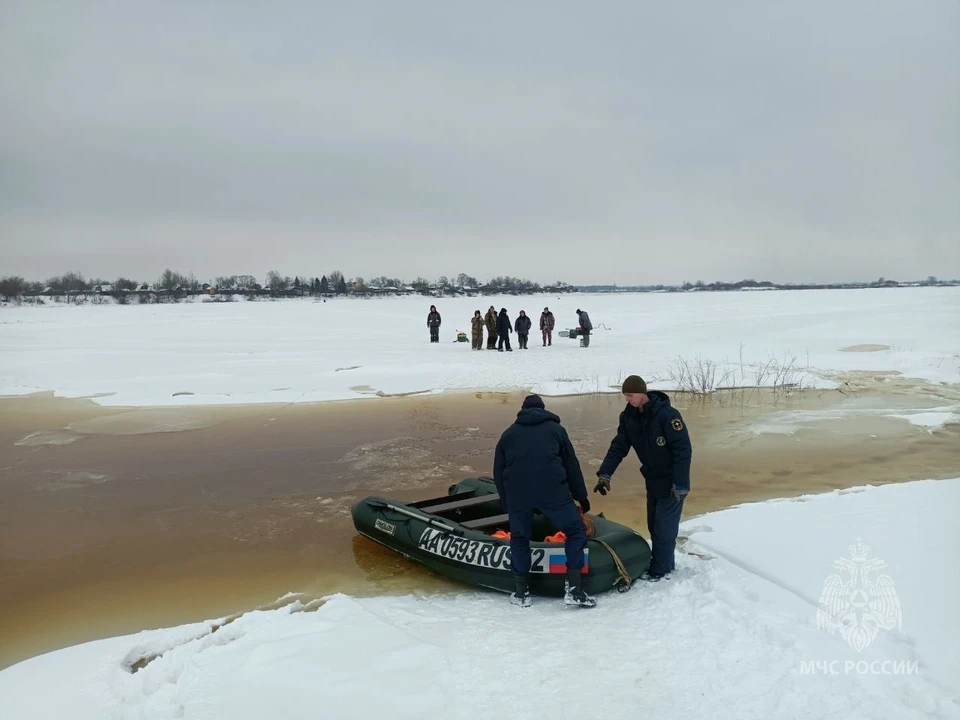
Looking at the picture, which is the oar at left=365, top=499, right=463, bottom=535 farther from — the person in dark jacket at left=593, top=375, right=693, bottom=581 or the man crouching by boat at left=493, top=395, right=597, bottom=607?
the person in dark jacket at left=593, top=375, right=693, bottom=581

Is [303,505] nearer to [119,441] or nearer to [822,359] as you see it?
[119,441]

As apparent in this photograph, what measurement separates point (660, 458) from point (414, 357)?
51.3ft

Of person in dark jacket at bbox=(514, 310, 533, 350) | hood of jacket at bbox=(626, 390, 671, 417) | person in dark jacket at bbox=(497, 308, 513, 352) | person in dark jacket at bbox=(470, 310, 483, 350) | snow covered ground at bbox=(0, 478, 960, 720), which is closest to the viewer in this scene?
snow covered ground at bbox=(0, 478, 960, 720)

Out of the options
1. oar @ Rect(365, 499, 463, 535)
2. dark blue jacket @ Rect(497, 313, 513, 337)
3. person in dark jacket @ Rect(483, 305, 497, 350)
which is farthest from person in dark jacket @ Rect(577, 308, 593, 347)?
oar @ Rect(365, 499, 463, 535)

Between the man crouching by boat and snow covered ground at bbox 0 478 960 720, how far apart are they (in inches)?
12.3

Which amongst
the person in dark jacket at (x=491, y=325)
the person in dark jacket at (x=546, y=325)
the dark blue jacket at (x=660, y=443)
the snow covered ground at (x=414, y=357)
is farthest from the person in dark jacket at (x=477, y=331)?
the dark blue jacket at (x=660, y=443)

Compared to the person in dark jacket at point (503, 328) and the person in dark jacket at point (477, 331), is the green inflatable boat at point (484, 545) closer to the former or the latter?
the person in dark jacket at point (503, 328)

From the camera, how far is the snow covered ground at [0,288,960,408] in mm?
16203

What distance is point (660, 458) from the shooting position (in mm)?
4965

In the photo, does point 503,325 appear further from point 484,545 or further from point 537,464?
point 537,464

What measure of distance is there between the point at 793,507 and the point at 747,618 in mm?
2748

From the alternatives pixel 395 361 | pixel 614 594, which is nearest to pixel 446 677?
pixel 614 594

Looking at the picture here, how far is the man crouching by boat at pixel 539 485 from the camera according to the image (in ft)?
15.3

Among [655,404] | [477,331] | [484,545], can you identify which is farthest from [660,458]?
[477,331]
